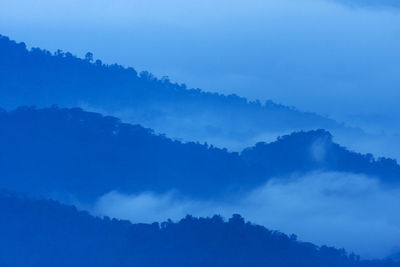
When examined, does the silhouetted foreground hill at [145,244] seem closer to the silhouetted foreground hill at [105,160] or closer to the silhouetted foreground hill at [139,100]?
the silhouetted foreground hill at [105,160]

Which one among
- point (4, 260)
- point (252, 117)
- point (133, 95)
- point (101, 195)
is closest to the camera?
point (4, 260)

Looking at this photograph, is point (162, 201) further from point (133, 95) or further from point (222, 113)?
point (222, 113)

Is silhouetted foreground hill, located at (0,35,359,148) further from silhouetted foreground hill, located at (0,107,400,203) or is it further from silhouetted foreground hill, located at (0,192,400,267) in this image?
silhouetted foreground hill, located at (0,192,400,267)

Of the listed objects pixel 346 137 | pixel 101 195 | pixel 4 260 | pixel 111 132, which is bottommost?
pixel 4 260

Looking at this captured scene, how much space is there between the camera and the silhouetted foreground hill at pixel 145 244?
24.0 meters

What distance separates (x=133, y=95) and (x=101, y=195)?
15852 millimetres

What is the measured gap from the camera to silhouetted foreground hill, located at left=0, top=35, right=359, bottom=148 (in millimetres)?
44688

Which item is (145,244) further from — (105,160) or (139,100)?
(139,100)

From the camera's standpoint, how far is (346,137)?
53.3 metres

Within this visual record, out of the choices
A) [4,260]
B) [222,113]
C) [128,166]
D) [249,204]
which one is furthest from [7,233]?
[222,113]

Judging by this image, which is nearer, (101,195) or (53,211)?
(53,211)

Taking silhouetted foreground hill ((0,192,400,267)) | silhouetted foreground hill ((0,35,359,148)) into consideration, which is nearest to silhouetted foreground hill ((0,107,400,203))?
silhouetted foreground hill ((0,192,400,267))

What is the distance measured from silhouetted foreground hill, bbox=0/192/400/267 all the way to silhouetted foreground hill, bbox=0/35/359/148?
18.9 metres

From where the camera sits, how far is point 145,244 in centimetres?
2444
